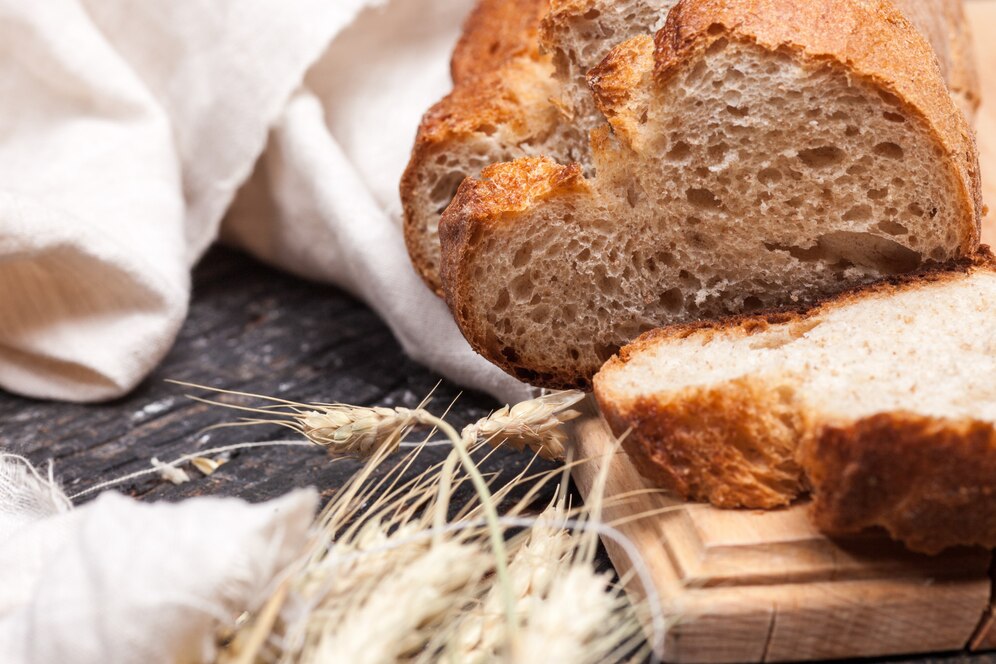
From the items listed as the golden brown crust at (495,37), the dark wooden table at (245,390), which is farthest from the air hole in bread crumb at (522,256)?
the golden brown crust at (495,37)

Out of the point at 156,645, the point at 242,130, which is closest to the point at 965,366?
the point at 156,645

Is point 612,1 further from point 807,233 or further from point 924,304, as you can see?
point 924,304

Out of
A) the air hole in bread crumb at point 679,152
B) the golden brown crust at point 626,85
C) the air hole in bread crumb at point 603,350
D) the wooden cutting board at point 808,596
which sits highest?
the golden brown crust at point 626,85

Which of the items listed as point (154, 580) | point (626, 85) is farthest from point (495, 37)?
point (154, 580)

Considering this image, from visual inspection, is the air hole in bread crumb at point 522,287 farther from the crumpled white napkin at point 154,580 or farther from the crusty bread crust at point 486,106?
the crumpled white napkin at point 154,580

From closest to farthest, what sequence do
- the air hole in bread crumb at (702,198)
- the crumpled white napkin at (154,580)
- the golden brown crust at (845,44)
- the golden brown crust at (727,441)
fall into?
the crumpled white napkin at (154,580), the golden brown crust at (727,441), the golden brown crust at (845,44), the air hole in bread crumb at (702,198)

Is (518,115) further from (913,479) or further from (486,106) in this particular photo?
(913,479)

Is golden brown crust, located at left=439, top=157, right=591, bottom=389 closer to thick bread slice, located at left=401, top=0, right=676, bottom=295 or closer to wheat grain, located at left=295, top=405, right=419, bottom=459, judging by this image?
thick bread slice, located at left=401, top=0, right=676, bottom=295

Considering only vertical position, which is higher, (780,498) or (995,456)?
(995,456)
